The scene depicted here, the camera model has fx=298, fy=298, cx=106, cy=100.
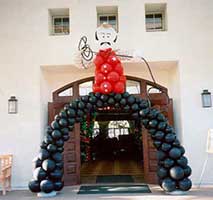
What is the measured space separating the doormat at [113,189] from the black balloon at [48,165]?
985 millimetres

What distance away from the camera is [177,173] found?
5.98 m

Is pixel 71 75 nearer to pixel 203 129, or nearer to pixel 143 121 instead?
pixel 143 121

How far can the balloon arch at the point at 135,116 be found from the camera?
6.09 meters

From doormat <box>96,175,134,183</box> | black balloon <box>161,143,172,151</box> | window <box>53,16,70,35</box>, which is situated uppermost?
window <box>53,16,70,35</box>

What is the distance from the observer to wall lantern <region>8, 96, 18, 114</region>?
7.20m

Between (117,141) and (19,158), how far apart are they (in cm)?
1032

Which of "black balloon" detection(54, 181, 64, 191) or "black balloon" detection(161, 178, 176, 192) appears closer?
"black balloon" detection(161, 178, 176, 192)

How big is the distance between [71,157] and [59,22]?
3559 mm

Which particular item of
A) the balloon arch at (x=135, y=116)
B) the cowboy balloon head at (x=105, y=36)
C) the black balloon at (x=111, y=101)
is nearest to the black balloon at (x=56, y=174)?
the balloon arch at (x=135, y=116)

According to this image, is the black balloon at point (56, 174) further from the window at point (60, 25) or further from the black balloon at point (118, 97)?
the window at point (60, 25)

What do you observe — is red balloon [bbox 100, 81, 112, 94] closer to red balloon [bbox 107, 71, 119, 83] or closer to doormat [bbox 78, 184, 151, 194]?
red balloon [bbox 107, 71, 119, 83]

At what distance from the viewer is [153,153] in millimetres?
7559

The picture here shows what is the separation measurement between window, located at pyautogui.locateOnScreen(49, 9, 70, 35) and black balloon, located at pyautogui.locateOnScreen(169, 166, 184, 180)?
14.0ft

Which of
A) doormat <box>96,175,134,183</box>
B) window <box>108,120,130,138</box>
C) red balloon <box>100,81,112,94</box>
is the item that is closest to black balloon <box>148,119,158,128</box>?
red balloon <box>100,81,112,94</box>
